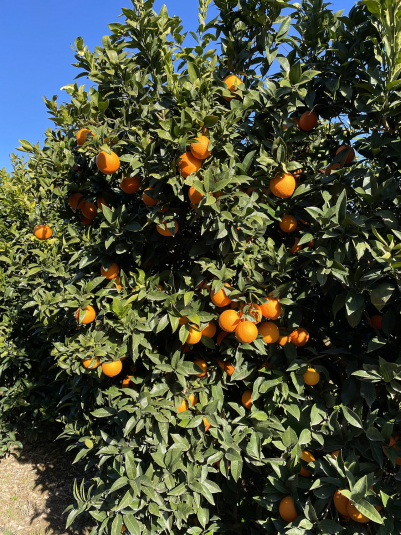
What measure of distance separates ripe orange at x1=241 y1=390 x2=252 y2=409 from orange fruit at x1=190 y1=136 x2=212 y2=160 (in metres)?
1.26

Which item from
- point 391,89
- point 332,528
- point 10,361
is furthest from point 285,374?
point 10,361

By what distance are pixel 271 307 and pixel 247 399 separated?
607 millimetres

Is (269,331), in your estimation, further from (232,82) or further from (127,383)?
(232,82)

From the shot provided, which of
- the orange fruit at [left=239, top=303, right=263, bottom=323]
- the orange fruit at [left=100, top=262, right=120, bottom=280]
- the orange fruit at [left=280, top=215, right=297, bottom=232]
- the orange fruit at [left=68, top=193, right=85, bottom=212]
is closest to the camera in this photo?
the orange fruit at [left=239, top=303, right=263, bottom=323]

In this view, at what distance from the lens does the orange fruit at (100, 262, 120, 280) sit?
1986mm

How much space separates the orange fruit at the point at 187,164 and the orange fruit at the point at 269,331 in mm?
810

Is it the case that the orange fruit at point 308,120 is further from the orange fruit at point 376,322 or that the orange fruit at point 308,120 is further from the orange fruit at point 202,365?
the orange fruit at point 202,365

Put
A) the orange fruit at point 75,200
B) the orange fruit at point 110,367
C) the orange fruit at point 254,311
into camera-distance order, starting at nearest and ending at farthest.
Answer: the orange fruit at point 254,311, the orange fruit at point 110,367, the orange fruit at point 75,200

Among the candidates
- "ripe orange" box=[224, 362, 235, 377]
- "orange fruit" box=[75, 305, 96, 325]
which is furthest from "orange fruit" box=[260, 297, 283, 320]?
"orange fruit" box=[75, 305, 96, 325]

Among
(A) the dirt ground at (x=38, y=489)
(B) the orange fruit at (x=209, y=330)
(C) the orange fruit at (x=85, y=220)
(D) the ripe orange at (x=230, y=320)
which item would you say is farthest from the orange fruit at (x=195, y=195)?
(A) the dirt ground at (x=38, y=489)

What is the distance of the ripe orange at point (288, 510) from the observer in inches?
66.2

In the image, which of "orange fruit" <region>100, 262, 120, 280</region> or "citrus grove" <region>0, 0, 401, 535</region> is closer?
"citrus grove" <region>0, 0, 401, 535</region>

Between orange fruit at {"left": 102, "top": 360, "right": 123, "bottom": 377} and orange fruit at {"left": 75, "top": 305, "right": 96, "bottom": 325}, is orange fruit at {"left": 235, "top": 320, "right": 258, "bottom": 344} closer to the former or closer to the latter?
orange fruit at {"left": 102, "top": 360, "right": 123, "bottom": 377}

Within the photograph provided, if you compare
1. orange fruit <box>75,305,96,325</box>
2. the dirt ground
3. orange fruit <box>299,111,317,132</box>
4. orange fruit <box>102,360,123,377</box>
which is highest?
orange fruit <box>299,111,317,132</box>
